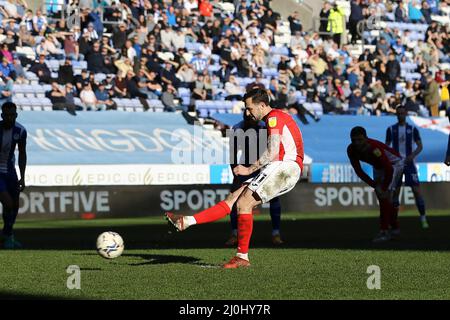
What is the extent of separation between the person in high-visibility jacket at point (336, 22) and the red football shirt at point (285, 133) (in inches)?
1107

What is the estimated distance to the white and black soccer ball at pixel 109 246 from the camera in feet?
45.8

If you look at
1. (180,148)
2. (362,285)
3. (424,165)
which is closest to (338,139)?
(424,165)

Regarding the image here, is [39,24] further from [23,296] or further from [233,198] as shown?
[23,296]

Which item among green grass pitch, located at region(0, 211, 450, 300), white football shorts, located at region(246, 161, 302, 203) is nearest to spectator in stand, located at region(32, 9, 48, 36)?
green grass pitch, located at region(0, 211, 450, 300)

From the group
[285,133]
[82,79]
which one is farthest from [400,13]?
[285,133]

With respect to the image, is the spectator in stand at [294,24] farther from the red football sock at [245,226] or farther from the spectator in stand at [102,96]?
the red football sock at [245,226]

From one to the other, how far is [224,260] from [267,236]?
558 cm

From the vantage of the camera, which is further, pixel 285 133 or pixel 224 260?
pixel 224 260

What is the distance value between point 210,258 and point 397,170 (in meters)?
5.80

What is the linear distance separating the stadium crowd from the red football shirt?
18.2 m

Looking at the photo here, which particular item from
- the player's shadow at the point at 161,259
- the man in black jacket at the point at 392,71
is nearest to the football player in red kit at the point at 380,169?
the player's shadow at the point at 161,259

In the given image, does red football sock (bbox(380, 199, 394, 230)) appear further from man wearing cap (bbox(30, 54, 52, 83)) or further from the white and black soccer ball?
man wearing cap (bbox(30, 54, 52, 83))

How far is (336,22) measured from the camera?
41219 millimetres
